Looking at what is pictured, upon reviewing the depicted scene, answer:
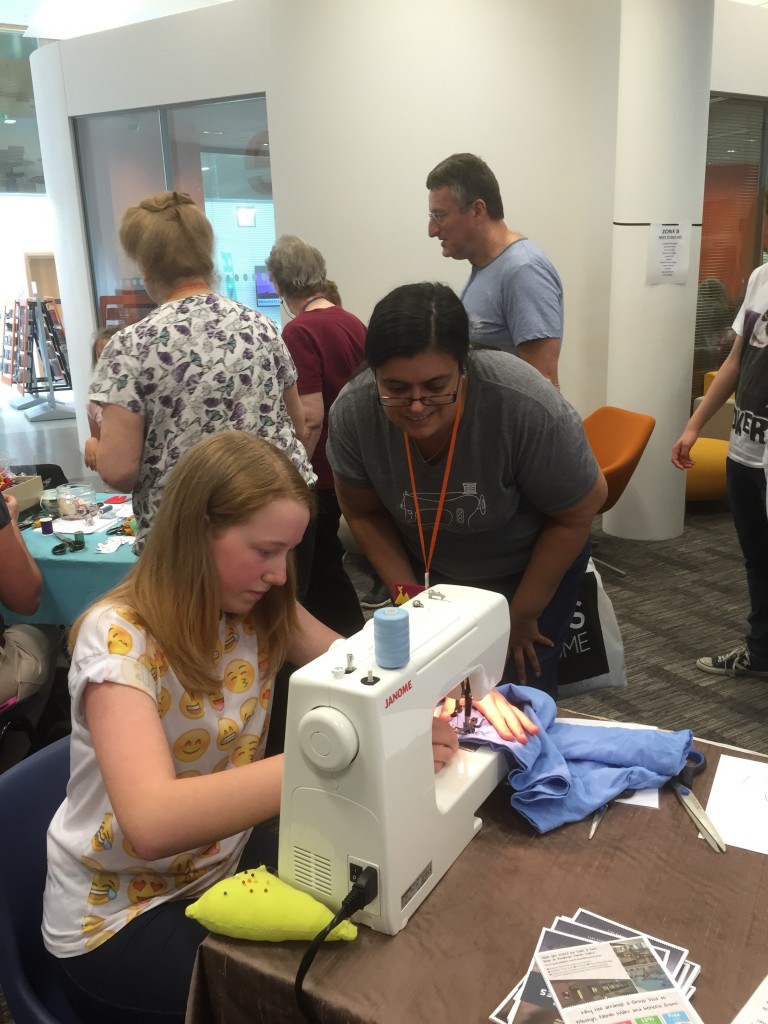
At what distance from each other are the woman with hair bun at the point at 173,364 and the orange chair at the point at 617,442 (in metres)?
1.86

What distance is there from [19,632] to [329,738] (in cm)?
162

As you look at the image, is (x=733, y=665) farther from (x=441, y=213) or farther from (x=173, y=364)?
(x=173, y=364)

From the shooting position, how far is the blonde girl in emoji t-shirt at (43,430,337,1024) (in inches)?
40.5

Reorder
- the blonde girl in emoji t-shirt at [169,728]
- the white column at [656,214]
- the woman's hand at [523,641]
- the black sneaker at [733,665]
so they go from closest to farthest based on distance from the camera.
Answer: the blonde girl in emoji t-shirt at [169,728] → the woman's hand at [523,641] → the black sneaker at [733,665] → the white column at [656,214]

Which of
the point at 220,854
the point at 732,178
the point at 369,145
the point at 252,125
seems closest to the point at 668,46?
the point at 369,145

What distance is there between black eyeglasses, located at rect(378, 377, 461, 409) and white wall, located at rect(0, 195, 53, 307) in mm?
5244

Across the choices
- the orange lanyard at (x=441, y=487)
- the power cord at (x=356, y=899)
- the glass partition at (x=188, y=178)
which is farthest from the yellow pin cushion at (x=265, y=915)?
the glass partition at (x=188, y=178)

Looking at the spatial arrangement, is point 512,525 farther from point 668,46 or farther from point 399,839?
point 668,46

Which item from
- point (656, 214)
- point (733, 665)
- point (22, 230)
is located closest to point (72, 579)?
point (733, 665)

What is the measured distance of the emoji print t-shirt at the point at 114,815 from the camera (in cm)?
108

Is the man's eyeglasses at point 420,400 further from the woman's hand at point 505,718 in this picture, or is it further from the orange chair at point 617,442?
the orange chair at point 617,442

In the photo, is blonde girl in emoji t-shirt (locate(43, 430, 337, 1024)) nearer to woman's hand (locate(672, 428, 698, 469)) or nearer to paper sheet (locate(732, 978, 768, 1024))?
paper sheet (locate(732, 978, 768, 1024))

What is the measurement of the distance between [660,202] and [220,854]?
3811 millimetres

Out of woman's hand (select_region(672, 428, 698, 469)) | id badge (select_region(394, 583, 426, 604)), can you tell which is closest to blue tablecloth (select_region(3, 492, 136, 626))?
id badge (select_region(394, 583, 426, 604))
